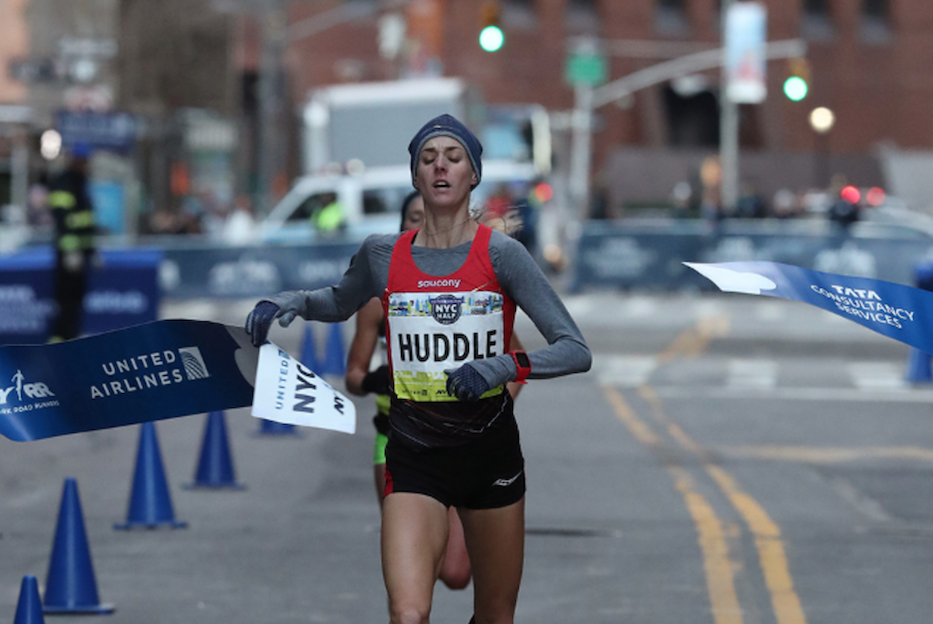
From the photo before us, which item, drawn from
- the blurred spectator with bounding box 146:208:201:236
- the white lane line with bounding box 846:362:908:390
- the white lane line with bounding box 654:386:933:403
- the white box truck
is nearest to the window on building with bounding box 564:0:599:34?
the blurred spectator with bounding box 146:208:201:236

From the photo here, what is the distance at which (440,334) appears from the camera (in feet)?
15.9

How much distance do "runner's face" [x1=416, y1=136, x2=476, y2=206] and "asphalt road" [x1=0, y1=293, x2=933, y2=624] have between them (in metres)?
2.65

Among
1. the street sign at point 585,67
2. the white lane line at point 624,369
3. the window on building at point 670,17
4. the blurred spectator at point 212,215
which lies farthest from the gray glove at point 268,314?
the window on building at point 670,17

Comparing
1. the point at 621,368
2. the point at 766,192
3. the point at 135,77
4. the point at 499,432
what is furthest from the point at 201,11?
the point at 499,432

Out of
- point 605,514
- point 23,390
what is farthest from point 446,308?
point 605,514

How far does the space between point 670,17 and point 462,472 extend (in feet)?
223

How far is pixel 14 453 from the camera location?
12.3 meters

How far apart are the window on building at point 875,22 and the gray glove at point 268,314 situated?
71199 millimetres

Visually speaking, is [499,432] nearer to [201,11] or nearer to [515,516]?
[515,516]

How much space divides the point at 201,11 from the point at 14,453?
137 feet

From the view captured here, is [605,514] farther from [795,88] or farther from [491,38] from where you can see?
[795,88]

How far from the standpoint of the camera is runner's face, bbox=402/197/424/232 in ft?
23.7

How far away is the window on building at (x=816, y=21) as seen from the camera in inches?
2862

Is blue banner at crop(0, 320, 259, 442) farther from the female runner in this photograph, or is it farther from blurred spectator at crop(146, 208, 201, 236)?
blurred spectator at crop(146, 208, 201, 236)
